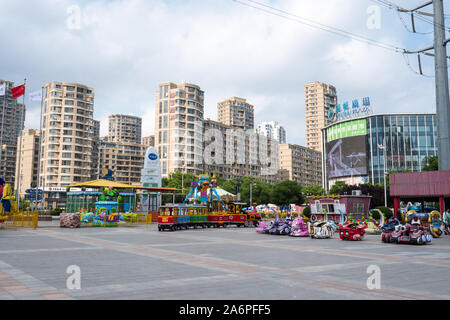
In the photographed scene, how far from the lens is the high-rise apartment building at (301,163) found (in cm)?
15788

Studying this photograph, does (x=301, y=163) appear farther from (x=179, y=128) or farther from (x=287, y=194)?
(x=287, y=194)

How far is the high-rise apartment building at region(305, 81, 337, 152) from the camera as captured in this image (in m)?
167

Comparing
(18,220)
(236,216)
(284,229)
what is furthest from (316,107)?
(18,220)

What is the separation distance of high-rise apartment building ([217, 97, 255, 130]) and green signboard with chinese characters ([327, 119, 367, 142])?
66687 mm

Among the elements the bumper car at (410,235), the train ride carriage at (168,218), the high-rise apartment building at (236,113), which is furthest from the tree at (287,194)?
the high-rise apartment building at (236,113)

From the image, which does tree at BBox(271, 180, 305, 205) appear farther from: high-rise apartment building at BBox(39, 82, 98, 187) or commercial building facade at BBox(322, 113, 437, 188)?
high-rise apartment building at BBox(39, 82, 98, 187)

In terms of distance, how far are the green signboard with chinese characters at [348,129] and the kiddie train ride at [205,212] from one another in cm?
7270

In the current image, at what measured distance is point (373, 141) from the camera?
101438mm

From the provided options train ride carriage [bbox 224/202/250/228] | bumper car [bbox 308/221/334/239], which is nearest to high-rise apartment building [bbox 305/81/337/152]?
train ride carriage [bbox 224/202/250/228]

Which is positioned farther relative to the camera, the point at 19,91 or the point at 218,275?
the point at 19,91

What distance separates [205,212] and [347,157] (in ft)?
250

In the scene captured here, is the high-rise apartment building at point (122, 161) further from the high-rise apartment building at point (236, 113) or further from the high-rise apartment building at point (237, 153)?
the high-rise apartment building at point (236, 113)

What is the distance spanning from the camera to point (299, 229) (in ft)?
84.9
